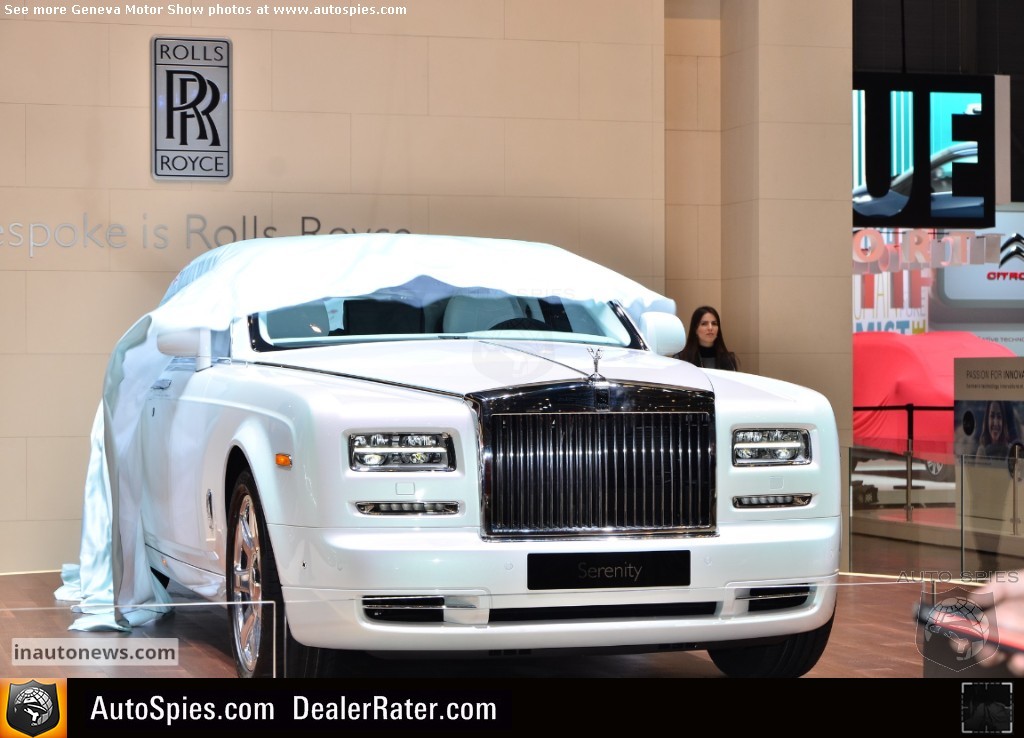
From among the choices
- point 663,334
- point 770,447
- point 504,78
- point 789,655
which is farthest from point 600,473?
point 504,78

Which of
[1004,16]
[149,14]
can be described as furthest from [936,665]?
[1004,16]

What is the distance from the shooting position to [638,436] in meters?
4.48

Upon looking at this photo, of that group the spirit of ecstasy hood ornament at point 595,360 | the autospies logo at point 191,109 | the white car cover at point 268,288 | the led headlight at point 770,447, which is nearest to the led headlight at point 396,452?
the spirit of ecstasy hood ornament at point 595,360

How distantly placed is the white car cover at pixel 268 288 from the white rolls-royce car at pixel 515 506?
51cm

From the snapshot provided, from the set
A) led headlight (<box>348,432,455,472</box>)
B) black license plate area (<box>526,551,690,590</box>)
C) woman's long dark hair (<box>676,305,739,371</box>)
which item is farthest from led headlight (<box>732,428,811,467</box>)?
Answer: woman's long dark hair (<box>676,305,739,371</box>)

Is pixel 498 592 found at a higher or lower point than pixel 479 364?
lower

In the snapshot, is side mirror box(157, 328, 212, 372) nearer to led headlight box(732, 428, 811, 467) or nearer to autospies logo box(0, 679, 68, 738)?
led headlight box(732, 428, 811, 467)

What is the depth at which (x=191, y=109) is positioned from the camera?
31.3 feet

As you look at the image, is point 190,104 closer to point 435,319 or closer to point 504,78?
point 504,78

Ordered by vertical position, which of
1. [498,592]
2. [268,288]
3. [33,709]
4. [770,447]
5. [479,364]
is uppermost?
[268,288]

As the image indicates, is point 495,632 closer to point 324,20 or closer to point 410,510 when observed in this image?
point 410,510

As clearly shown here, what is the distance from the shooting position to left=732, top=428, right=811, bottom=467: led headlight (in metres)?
4.56

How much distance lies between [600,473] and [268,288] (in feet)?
6.00

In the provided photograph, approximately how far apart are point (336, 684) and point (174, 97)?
22.5ft
